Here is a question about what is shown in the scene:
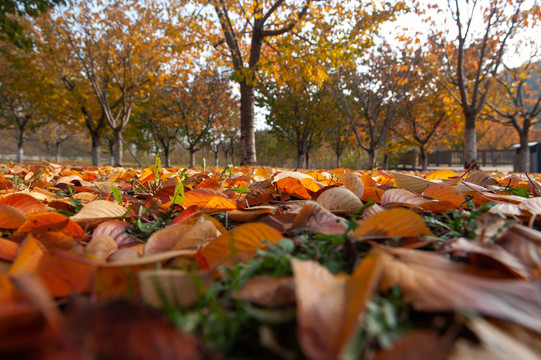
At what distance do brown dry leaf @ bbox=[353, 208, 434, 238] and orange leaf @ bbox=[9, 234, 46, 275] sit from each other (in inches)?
22.2

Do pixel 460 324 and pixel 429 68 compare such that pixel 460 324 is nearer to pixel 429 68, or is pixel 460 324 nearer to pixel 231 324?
pixel 231 324

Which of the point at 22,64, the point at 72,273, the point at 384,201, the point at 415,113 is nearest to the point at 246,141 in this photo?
the point at 384,201

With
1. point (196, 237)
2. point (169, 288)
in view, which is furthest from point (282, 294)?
point (196, 237)

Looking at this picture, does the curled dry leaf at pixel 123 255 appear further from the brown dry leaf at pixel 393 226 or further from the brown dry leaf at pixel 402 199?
the brown dry leaf at pixel 402 199

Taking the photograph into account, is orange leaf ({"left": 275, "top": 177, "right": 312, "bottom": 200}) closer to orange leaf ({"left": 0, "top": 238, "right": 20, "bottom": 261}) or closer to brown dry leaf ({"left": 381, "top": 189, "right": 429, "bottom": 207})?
brown dry leaf ({"left": 381, "top": 189, "right": 429, "bottom": 207})

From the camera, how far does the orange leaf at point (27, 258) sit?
16.4 inches

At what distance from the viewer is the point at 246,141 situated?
7121 millimetres

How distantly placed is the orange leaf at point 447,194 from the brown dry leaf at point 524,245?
298 mm

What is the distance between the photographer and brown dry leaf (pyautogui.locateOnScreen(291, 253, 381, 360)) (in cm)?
27

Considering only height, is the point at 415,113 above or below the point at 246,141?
above

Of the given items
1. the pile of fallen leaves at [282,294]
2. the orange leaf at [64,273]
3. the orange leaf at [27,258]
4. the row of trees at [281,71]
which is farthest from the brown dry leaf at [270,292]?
the row of trees at [281,71]

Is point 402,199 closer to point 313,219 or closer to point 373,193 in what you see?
point 373,193

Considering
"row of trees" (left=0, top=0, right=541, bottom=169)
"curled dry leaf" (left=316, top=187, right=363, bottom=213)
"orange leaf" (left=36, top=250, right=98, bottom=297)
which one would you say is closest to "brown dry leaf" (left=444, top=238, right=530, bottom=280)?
"curled dry leaf" (left=316, top=187, right=363, bottom=213)

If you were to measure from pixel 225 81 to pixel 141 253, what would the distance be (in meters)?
17.3
